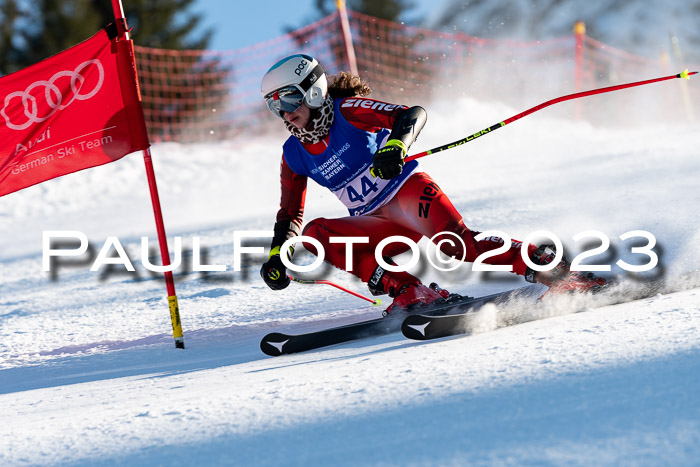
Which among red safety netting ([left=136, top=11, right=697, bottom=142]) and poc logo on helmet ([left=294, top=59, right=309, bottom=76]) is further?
red safety netting ([left=136, top=11, right=697, bottom=142])

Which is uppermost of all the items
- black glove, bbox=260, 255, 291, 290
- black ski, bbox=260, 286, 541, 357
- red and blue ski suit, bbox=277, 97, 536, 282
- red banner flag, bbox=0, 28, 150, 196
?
red banner flag, bbox=0, 28, 150, 196

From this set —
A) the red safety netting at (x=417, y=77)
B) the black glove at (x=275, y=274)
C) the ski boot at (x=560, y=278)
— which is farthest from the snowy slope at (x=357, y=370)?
the red safety netting at (x=417, y=77)

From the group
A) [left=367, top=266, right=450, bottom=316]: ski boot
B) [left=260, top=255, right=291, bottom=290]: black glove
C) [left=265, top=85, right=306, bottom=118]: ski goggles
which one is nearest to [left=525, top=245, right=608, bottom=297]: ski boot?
[left=367, top=266, right=450, bottom=316]: ski boot

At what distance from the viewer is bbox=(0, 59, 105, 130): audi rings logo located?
151 inches

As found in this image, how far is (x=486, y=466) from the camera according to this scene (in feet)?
4.83

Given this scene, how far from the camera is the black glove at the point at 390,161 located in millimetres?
3074

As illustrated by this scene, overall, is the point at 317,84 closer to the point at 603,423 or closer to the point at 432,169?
the point at 603,423

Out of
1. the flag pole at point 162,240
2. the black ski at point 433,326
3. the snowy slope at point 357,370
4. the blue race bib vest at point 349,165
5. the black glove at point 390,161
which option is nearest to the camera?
the snowy slope at point 357,370

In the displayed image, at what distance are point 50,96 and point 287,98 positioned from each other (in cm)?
133

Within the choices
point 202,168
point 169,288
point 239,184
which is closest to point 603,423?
point 169,288

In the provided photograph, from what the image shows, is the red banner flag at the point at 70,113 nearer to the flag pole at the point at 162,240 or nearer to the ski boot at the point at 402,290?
the flag pole at the point at 162,240

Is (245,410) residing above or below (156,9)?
below

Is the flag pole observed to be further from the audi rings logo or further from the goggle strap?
the goggle strap

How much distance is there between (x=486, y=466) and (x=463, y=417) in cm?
28
